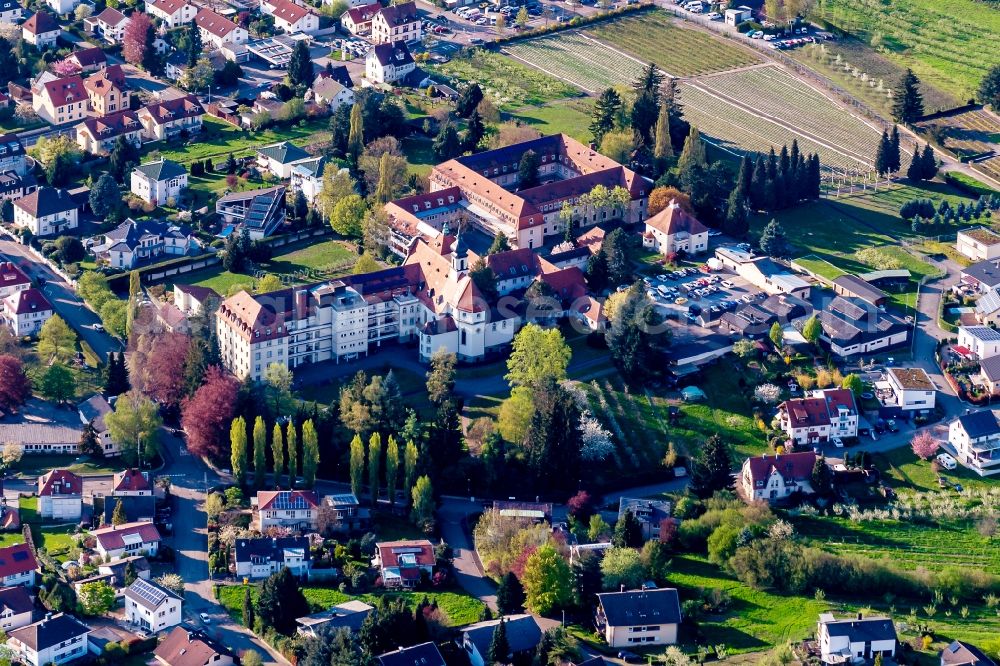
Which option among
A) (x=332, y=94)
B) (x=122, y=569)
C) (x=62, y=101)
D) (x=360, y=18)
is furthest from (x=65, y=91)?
(x=122, y=569)

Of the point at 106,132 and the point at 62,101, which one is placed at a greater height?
the point at 106,132

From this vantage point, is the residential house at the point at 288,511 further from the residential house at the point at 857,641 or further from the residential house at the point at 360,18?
the residential house at the point at 360,18

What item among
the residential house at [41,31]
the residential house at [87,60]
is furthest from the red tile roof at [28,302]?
the residential house at [41,31]

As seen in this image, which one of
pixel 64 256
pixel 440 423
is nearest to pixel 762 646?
pixel 440 423

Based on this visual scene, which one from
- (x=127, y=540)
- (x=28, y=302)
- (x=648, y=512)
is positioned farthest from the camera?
(x=28, y=302)

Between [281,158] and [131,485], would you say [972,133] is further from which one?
[131,485]

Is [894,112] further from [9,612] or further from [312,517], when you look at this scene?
[9,612]

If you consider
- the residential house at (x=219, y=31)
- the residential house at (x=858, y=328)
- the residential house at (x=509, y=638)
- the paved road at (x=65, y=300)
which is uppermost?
the residential house at (x=858, y=328)
